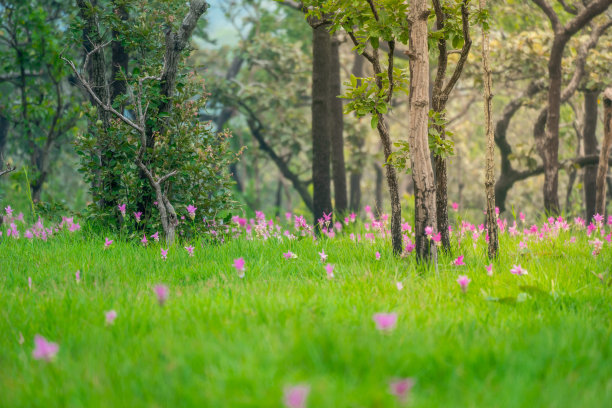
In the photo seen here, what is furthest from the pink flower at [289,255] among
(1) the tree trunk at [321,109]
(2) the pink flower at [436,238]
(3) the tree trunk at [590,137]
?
(3) the tree trunk at [590,137]

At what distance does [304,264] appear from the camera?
503 cm

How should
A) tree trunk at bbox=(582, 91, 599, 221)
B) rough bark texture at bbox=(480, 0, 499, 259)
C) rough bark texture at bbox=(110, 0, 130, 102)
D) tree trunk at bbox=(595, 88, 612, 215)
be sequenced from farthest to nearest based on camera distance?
tree trunk at bbox=(582, 91, 599, 221) < rough bark texture at bbox=(110, 0, 130, 102) < tree trunk at bbox=(595, 88, 612, 215) < rough bark texture at bbox=(480, 0, 499, 259)

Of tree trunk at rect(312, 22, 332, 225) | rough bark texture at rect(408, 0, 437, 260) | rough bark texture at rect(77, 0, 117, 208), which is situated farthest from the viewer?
tree trunk at rect(312, 22, 332, 225)

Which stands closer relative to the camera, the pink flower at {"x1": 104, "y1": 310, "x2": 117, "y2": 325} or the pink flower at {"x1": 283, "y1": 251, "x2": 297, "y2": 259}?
the pink flower at {"x1": 104, "y1": 310, "x2": 117, "y2": 325}

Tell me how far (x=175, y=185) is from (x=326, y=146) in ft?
10.4

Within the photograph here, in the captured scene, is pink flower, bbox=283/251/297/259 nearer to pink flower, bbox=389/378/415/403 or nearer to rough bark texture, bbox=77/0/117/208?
rough bark texture, bbox=77/0/117/208

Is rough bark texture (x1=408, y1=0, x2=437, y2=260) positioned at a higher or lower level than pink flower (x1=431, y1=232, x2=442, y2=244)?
higher

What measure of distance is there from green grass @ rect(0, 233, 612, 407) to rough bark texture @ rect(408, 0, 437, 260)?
441mm

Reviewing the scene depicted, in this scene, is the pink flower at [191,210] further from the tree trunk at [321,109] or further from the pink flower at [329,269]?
the tree trunk at [321,109]

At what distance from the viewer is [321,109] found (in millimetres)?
8922

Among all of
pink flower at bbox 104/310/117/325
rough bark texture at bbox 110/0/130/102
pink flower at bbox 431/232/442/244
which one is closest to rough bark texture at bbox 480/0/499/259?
pink flower at bbox 431/232/442/244

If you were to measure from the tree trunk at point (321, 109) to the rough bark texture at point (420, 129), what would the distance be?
3826 mm

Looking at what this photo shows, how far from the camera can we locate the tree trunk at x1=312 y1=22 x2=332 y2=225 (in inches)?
349

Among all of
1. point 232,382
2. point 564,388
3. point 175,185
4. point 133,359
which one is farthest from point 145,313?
point 175,185
